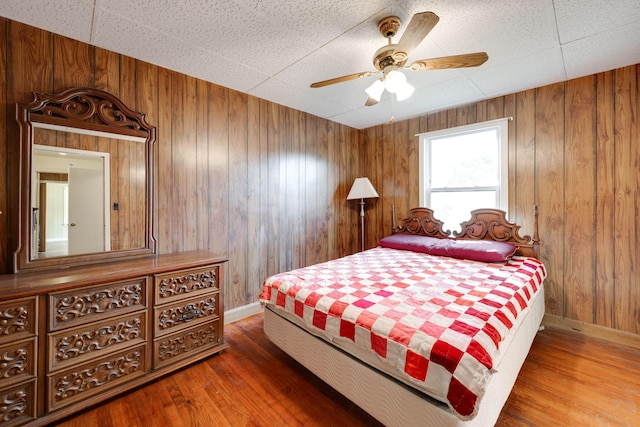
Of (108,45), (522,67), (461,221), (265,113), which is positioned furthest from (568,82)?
(108,45)

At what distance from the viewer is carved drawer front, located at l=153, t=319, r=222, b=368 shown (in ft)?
6.24

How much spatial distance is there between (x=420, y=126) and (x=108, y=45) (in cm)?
343

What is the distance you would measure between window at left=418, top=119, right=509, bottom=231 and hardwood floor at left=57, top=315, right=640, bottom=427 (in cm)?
162

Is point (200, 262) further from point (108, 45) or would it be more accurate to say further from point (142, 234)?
point (108, 45)

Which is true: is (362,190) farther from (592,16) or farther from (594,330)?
(594,330)

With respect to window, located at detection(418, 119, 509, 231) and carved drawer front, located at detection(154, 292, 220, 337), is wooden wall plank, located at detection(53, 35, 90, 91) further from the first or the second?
window, located at detection(418, 119, 509, 231)

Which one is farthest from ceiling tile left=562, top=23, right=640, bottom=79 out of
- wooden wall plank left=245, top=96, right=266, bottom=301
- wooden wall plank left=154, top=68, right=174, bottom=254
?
wooden wall plank left=154, top=68, right=174, bottom=254

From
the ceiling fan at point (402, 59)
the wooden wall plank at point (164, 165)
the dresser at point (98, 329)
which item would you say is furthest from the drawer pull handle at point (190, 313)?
the ceiling fan at point (402, 59)

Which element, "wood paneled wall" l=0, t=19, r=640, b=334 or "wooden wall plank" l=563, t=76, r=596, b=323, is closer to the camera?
"wood paneled wall" l=0, t=19, r=640, b=334

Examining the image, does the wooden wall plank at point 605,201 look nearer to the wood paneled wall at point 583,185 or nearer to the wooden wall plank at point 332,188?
the wood paneled wall at point 583,185

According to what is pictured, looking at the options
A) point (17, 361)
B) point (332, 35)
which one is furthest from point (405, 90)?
point (17, 361)

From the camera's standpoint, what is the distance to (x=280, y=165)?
3.27 metres

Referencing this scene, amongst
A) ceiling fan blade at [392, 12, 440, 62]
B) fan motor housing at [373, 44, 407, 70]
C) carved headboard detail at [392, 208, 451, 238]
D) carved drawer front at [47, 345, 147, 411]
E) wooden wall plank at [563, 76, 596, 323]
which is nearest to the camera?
ceiling fan blade at [392, 12, 440, 62]

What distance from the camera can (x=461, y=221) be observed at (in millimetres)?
3330
